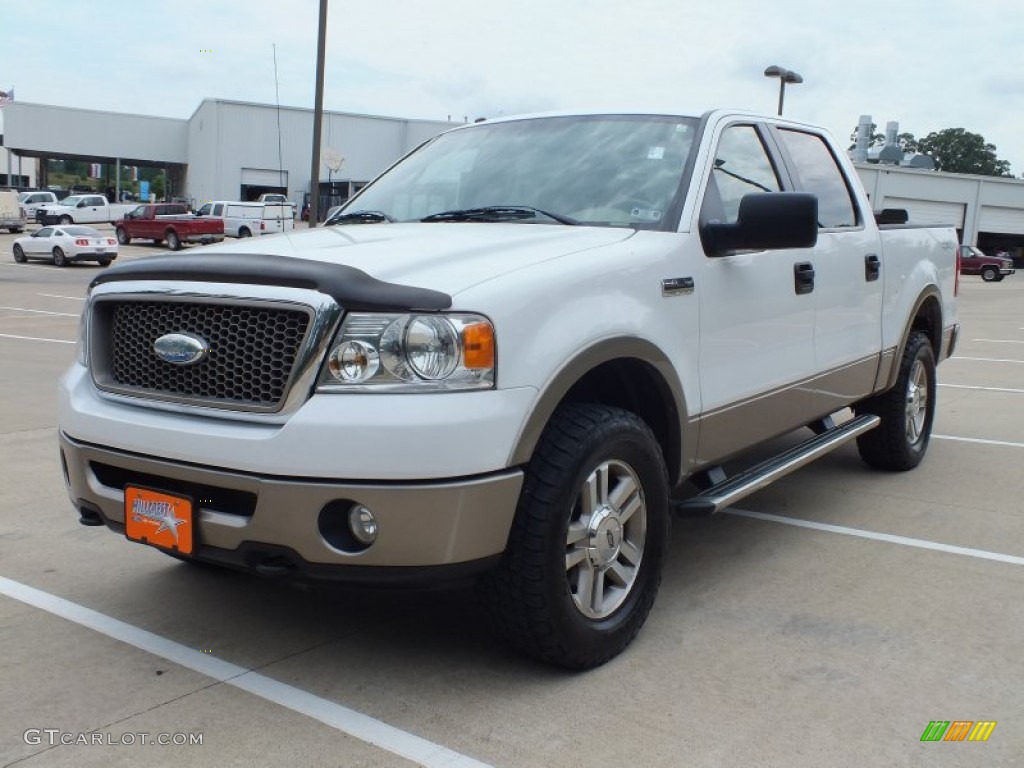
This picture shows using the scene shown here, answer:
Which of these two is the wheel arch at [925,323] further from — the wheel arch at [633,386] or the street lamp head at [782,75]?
the street lamp head at [782,75]

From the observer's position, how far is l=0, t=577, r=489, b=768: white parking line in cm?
288

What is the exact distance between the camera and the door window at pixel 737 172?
13.9 ft

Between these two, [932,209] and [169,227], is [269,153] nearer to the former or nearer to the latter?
[169,227]

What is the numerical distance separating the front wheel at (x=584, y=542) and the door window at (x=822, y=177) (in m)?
2.11

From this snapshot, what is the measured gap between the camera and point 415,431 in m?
2.84

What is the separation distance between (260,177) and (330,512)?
58620 millimetres

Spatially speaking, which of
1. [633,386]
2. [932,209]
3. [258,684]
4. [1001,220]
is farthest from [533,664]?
[1001,220]

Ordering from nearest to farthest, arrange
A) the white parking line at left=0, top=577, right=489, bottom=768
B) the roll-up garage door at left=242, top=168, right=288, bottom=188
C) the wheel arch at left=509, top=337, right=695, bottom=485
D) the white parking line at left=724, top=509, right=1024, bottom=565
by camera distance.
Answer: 1. the white parking line at left=0, top=577, right=489, bottom=768
2. the wheel arch at left=509, top=337, right=695, bottom=485
3. the white parking line at left=724, top=509, right=1024, bottom=565
4. the roll-up garage door at left=242, top=168, right=288, bottom=188

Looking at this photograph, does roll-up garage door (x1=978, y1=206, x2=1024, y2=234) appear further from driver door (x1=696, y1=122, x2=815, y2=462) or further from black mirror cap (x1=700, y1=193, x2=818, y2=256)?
black mirror cap (x1=700, y1=193, x2=818, y2=256)

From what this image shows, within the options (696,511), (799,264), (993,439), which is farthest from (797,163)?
(993,439)

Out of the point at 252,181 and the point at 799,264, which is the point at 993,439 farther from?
the point at 252,181

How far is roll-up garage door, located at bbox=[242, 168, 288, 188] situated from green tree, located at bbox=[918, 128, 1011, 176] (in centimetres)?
8099

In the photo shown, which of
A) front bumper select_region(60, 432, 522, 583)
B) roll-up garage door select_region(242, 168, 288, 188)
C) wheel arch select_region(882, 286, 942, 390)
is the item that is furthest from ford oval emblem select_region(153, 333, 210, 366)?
roll-up garage door select_region(242, 168, 288, 188)

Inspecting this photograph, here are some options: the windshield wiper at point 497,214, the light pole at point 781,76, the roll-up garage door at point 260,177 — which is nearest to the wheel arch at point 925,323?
the windshield wiper at point 497,214
